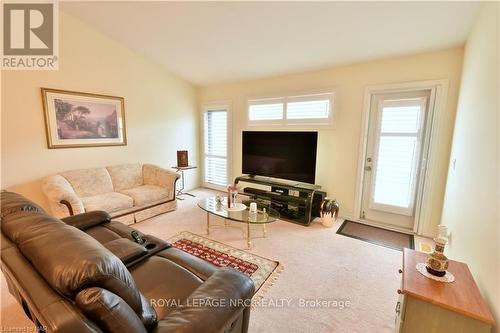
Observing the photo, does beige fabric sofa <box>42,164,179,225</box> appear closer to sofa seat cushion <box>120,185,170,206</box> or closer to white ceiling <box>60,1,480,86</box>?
sofa seat cushion <box>120,185,170,206</box>

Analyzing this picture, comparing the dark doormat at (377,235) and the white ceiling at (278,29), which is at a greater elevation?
the white ceiling at (278,29)

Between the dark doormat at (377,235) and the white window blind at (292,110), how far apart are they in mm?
1662

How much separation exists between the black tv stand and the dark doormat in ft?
1.64

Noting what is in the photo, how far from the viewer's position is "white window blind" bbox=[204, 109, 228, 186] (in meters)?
5.04

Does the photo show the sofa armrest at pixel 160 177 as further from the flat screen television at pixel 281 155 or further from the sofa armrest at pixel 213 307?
the sofa armrest at pixel 213 307

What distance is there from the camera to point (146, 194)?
3543 millimetres

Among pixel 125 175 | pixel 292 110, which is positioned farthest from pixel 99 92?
pixel 292 110

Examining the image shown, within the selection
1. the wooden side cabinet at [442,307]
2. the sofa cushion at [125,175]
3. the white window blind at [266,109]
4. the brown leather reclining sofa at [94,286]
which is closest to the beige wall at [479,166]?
the wooden side cabinet at [442,307]

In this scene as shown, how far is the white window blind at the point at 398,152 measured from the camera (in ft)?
9.98

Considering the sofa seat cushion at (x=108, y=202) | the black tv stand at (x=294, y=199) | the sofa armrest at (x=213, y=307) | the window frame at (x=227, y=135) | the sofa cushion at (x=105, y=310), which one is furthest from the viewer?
the window frame at (x=227, y=135)

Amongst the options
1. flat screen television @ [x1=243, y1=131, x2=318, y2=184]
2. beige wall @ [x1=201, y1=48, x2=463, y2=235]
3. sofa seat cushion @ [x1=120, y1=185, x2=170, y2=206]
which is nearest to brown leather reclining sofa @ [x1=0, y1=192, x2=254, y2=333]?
sofa seat cushion @ [x1=120, y1=185, x2=170, y2=206]

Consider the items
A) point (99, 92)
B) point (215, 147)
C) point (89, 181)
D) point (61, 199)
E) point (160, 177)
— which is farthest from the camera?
point (215, 147)

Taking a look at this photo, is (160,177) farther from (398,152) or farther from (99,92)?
(398,152)

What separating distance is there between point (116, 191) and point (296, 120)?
10.6ft
